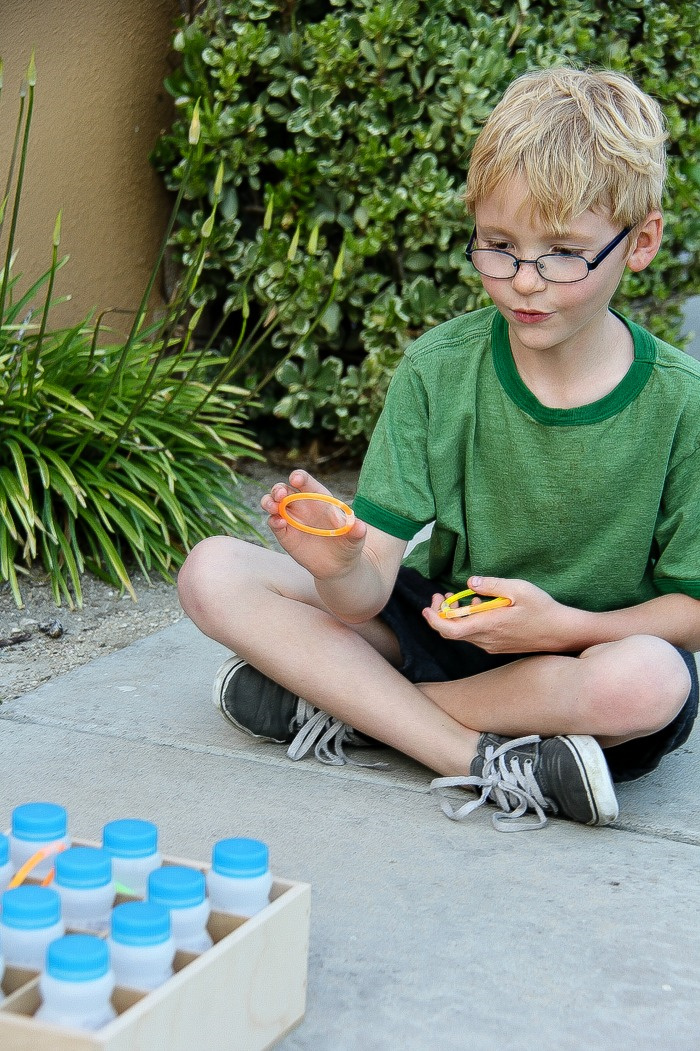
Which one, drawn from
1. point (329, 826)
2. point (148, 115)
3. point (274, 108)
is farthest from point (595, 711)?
point (148, 115)

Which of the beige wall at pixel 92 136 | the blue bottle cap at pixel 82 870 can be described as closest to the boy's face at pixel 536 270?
the blue bottle cap at pixel 82 870

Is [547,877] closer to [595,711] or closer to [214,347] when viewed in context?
[595,711]

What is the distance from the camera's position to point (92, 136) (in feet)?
13.2

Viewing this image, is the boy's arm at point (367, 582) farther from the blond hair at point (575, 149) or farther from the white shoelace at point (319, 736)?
the blond hair at point (575, 149)

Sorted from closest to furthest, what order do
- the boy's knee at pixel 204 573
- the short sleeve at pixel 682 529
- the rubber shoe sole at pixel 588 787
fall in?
the rubber shoe sole at pixel 588 787 < the short sleeve at pixel 682 529 < the boy's knee at pixel 204 573

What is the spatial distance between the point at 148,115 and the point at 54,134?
456mm

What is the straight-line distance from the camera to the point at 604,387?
2.16 metres

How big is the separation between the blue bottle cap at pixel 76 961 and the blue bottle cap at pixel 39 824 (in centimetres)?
26

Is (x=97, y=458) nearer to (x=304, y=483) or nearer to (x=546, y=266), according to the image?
(x=304, y=483)

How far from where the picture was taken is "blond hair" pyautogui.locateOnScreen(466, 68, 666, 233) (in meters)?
1.93

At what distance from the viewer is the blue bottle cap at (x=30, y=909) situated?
1205 mm

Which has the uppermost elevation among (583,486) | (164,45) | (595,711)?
(164,45)

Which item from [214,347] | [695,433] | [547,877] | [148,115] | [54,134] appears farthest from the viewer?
[214,347]

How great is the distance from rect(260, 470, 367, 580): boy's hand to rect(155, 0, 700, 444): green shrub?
2.16 m
